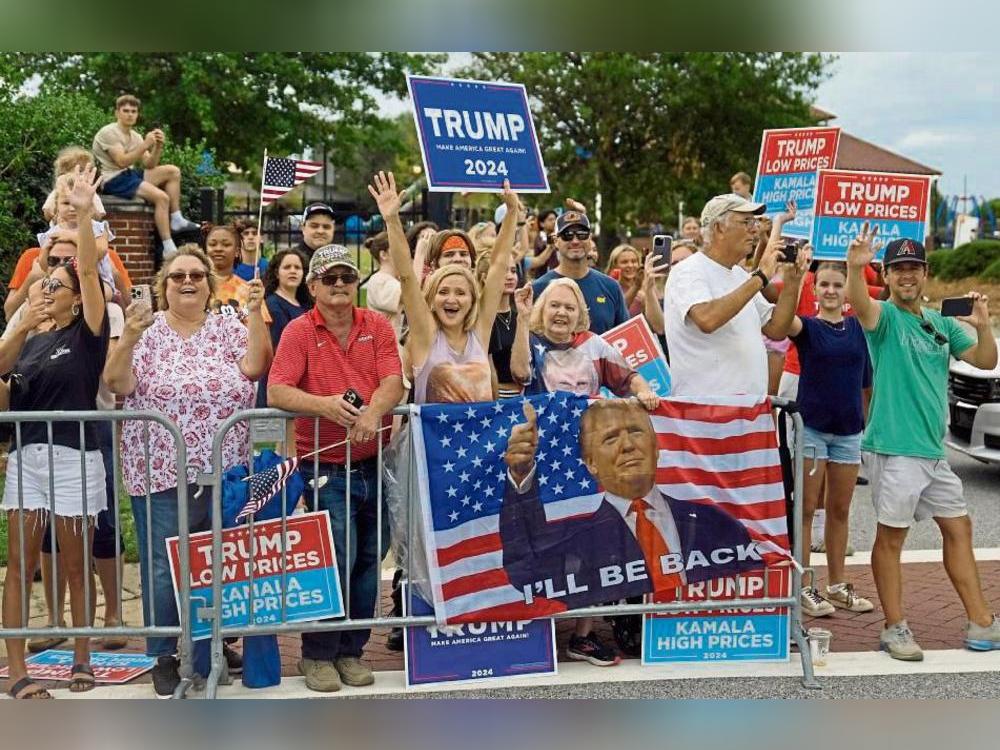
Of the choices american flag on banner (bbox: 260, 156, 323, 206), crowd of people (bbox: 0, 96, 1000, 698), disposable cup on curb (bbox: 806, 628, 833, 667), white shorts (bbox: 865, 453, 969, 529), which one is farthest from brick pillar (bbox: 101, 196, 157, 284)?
Answer: disposable cup on curb (bbox: 806, 628, 833, 667)

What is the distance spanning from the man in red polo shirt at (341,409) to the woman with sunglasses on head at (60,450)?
934 mm

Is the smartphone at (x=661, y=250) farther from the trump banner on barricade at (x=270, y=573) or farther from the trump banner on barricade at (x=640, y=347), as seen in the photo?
the trump banner on barricade at (x=270, y=573)

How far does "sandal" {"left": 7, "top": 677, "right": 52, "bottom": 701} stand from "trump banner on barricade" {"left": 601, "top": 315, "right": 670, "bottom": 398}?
11.5 feet

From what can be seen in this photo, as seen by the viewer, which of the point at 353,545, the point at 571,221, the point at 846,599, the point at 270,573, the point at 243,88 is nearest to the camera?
the point at 270,573

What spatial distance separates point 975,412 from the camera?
34.0 ft

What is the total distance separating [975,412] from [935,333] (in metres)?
4.36

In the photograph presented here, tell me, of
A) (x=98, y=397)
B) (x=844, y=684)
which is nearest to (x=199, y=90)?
(x=98, y=397)

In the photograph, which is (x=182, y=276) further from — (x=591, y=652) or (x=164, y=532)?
(x=591, y=652)

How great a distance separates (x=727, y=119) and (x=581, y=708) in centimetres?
3591

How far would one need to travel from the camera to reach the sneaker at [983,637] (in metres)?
6.19

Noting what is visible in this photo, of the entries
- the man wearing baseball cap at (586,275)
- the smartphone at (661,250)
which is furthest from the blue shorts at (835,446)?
the man wearing baseball cap at (586,275)

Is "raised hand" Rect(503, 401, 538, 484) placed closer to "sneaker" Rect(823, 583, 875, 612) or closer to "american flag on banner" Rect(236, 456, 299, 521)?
"american flag on banner" Rect(236, 456, 299, 521)

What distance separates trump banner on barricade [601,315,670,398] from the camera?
7.14 metres

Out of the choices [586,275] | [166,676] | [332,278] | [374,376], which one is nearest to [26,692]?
[166,676]
